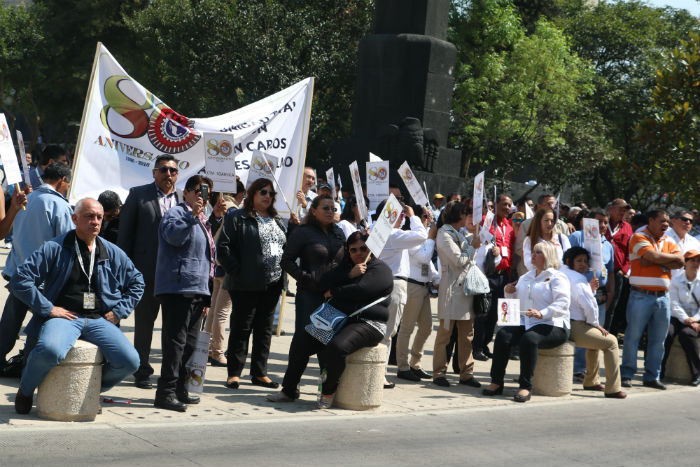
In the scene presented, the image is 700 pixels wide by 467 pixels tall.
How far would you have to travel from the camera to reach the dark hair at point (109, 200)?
9.61 m

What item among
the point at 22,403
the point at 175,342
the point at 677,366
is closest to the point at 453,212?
the point at 175,342

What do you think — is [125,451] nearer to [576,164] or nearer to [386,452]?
[386,452]

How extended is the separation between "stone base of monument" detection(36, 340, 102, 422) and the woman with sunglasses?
2028 mm

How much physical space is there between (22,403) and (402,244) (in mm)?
4307

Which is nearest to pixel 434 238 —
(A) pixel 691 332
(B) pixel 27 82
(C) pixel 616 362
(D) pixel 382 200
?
(D) pixel 382 200

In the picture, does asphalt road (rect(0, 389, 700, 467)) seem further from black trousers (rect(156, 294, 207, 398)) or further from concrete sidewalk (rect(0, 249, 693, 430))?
black trousers (rect(156, 294, 207, 398))

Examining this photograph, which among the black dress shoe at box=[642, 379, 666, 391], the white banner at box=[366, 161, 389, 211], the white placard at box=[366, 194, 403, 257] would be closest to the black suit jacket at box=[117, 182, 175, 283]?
the white placard at box=[366, 194, 403, 257]

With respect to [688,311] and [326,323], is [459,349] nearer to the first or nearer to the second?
[326,323]

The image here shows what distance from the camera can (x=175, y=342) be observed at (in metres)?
7.96

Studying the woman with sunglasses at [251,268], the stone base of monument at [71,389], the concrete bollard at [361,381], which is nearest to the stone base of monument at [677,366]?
the concrete bollard at [361,381]

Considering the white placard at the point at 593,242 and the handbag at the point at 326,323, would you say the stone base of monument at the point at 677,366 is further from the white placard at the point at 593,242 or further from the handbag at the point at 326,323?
the handbag at the point at 326,323

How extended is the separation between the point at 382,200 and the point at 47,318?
15.1 ft

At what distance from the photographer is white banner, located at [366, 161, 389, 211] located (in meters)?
10.9

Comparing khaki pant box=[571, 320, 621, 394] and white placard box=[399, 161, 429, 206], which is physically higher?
white placard box=[399, 161, 429, 206]
